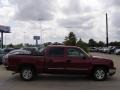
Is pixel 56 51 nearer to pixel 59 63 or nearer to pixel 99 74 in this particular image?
pixel 59 63

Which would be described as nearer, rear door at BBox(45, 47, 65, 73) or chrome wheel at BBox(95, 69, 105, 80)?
rear door at BBox(45, 47, 65, 73)

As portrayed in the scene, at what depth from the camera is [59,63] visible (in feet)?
48.7

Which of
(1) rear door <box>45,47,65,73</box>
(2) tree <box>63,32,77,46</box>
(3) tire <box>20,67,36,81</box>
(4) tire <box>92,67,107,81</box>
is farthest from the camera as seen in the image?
(2) tree <box>63,32,77,46</box>

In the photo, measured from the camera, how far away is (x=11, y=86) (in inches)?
508

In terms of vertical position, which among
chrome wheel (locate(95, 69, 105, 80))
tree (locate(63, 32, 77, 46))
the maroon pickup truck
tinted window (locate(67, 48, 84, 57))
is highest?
tree (locate(63, 32, 77, 46))

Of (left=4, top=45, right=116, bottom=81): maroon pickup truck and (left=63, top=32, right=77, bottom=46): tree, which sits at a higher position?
(left=63, top=32, right=77, bottom=46): tree

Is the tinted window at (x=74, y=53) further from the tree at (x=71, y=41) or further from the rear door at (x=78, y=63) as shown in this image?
the tree at (x=71, y=41)

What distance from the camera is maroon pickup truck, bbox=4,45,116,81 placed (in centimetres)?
1488

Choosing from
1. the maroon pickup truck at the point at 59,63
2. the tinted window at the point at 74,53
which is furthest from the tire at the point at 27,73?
the tinted window at the point at 74,53

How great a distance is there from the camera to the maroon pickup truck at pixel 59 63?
1488 centimetres

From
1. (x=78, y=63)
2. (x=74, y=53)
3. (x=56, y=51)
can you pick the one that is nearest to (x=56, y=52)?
(x=56, y=51)

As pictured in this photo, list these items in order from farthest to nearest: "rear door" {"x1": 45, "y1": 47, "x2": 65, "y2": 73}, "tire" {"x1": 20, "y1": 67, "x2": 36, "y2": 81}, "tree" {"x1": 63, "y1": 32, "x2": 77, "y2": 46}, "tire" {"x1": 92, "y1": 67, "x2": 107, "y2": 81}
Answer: "tree" {"x1": 63, "y1": 32, "x2": 77, "y2": 46}, "tire" {"x1": 92, "y1": 67, "x2": 107, "y2": 81}, "tire" {"x1": 20, "y1": 67, "x2": 36, "y2": 81}, "rear door" {"x1": 45, "y1": 47, "x2": 65, "y2": 73}

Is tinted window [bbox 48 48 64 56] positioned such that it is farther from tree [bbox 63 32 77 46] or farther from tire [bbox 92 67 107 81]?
tree [bbox 63 32 77 46]

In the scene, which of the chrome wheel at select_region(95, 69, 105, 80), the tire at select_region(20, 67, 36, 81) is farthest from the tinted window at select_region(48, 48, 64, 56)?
the chrome wheel at select_region(95, 69, 105, 80)
